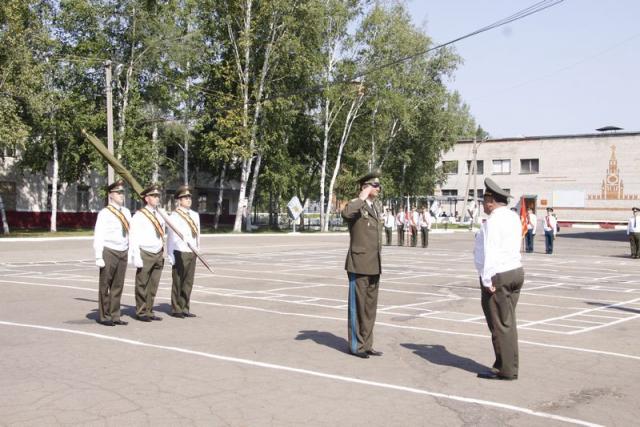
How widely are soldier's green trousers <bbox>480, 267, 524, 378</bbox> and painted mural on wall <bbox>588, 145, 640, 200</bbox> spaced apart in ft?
234

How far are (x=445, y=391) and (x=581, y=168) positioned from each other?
242ft

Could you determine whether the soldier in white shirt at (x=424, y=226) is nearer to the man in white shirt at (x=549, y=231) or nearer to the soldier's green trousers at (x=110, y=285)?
the man in white shirt at (x=549, y=231)

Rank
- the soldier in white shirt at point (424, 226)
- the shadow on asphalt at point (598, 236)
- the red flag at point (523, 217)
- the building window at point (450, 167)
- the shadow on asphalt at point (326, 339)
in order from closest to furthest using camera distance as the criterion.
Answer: the shadow on asphalt at point (326, 339) → the red flag at point (523, 217) → the soldier in white shirt at point (424, 226) → the shadow on asphalt at point (598, 236) → the building window at point (450, 167)

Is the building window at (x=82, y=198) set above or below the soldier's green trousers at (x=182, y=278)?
above

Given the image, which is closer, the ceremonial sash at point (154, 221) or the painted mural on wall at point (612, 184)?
the ceremonial sash at point (154, 221)

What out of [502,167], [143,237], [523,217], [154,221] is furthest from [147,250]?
[502,167]

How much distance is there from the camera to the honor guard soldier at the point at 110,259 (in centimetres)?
1027

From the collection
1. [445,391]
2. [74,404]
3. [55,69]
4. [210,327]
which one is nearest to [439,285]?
[210,327]

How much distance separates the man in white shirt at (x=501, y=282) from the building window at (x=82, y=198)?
166 ft

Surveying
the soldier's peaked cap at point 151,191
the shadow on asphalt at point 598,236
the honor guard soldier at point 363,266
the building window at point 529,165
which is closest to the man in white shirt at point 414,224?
the shadow on asphalt at point 598,236

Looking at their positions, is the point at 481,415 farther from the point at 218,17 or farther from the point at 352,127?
the point at 352,127

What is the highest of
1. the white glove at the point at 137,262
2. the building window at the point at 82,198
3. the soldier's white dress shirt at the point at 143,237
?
the building window at the point at 82,198

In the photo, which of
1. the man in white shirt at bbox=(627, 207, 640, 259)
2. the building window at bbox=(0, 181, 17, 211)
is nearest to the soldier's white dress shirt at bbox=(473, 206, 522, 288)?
the man in white shirt at bbox=(627, 207, 640, 259)

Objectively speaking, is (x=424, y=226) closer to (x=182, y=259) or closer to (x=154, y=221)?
(x=182, y=259)
